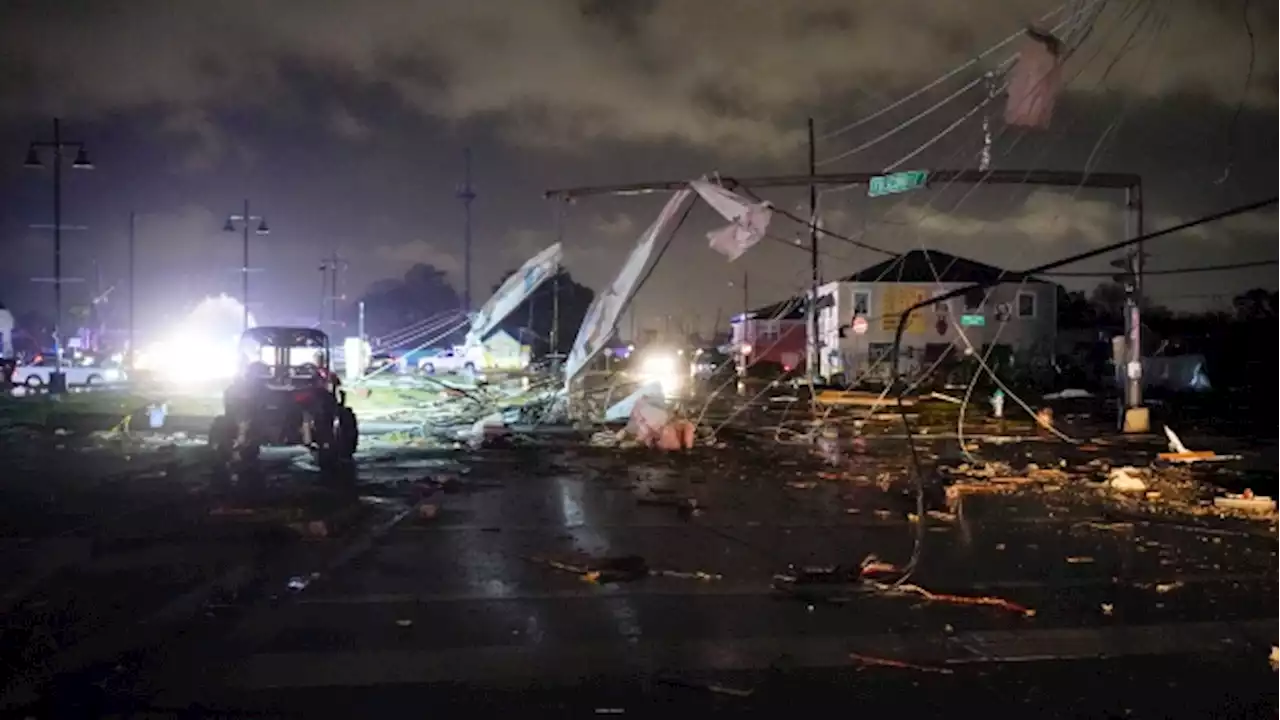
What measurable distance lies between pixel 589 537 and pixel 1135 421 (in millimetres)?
19049

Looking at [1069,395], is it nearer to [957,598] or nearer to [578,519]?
[578,519]

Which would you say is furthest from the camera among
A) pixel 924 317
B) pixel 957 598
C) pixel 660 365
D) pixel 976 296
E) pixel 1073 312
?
pixel 1073 312

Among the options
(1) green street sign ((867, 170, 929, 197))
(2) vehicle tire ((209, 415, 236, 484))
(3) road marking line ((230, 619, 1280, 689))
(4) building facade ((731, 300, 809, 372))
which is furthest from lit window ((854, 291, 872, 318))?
(3) road marking line ((230, 619, 1280, 689))

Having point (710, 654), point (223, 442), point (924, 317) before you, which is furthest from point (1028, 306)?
point (710, 654)

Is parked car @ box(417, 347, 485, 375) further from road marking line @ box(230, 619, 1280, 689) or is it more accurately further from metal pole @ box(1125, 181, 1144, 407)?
road marking line @ box(230, 619, 1280, 689)

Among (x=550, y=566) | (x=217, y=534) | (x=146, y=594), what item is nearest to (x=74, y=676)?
(x=146, y=594)

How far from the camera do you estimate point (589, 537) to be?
11734 mm

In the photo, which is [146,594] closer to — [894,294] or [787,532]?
[787,532]

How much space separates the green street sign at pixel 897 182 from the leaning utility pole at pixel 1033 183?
0.09 m

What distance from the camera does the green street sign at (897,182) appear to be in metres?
17.8

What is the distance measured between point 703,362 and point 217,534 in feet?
173

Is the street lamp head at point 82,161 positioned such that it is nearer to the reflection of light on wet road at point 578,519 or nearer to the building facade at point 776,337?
the reflection of light on wet road at point 578,519

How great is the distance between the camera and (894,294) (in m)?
62.1

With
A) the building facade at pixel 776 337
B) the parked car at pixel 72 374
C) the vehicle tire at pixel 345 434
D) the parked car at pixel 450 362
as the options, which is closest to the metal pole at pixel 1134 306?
the vehicle tire at pixel 345 434
